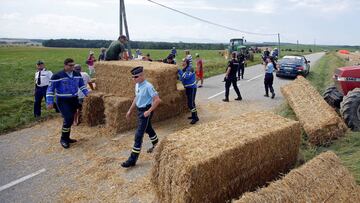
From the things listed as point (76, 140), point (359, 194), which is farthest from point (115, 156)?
point (359, 194)

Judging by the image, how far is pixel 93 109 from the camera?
1066cm

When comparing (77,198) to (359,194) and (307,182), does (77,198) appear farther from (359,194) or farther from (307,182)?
(359,194)

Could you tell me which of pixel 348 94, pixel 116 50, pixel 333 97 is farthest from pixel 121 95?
pixel 333 97

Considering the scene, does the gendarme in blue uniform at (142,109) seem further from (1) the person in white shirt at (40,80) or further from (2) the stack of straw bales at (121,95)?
(1) the person in white shirt at (40,80)

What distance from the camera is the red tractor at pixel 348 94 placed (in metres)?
8.88

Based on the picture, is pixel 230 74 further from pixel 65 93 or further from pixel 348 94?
pixel 65 93

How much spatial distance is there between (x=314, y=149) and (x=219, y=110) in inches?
200

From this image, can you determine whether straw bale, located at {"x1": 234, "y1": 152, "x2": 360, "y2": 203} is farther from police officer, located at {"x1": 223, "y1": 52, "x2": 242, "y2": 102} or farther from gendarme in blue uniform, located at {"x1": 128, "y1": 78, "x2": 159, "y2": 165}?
police officer, located at {"x1": 223, "y1": 52, "x2": 242, "y2": 102}

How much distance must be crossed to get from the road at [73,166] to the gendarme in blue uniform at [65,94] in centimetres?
62

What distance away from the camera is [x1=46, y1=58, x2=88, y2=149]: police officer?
28.8ft

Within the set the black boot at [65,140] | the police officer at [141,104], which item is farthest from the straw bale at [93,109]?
the police officer at [141,104]

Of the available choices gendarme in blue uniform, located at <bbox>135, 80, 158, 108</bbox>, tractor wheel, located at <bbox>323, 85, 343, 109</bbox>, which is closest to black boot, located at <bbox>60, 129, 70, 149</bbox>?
gendarme in blue uniform, located at <bbox>135, 80, 158, 108</bbox>

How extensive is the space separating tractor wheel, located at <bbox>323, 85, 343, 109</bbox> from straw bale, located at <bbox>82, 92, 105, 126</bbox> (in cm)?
746

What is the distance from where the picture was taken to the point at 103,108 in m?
10.9
